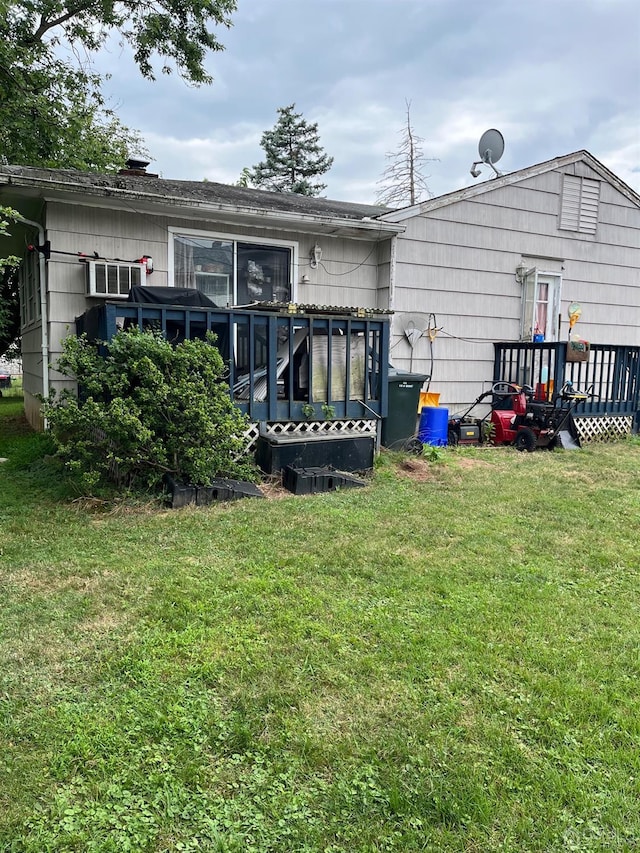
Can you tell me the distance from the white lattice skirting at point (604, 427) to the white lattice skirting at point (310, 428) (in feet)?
12.6

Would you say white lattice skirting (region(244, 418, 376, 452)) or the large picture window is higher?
the large picture window

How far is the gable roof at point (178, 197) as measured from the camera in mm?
5945

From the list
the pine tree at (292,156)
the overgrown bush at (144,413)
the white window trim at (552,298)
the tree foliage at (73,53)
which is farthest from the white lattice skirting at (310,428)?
the pine tree at (292,156)

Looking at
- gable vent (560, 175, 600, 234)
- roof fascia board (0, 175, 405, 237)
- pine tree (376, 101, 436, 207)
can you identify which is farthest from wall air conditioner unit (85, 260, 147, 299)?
pine tree (376, 101, 436, 207)

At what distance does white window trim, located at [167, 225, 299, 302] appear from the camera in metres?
6.96

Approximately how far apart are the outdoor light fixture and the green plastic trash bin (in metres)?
2.01

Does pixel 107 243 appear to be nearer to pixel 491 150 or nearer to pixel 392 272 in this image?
pixel 392 272

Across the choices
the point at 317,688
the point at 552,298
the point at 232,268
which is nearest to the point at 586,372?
the point at 552,298

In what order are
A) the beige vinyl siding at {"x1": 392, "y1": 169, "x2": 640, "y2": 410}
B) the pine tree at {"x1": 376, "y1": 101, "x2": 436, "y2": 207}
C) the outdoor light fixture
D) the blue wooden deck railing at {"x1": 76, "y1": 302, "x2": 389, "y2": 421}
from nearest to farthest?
the blue wooden deck railing at {"x1": 76, "y1": 302, "x2": 389, "y2": 421}
the outdoor light fixture
the beige vinyl siding at {"x1": 392, "y1": 169, "x2": 640, "y2": 410}
the pine tree at {"x1": 376, "y1": 101, "x2": 436, "y2": 207}

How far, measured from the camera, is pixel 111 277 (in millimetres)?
6461

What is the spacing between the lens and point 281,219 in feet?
23.3

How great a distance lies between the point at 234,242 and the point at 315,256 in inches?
46.3

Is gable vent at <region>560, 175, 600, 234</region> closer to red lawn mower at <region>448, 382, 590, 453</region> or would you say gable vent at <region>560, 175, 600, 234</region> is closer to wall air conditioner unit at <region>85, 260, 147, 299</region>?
red lawn mower at <region>448, 382, 590, 453</region>

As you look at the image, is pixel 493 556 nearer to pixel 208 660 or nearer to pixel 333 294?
pixel 208 660
